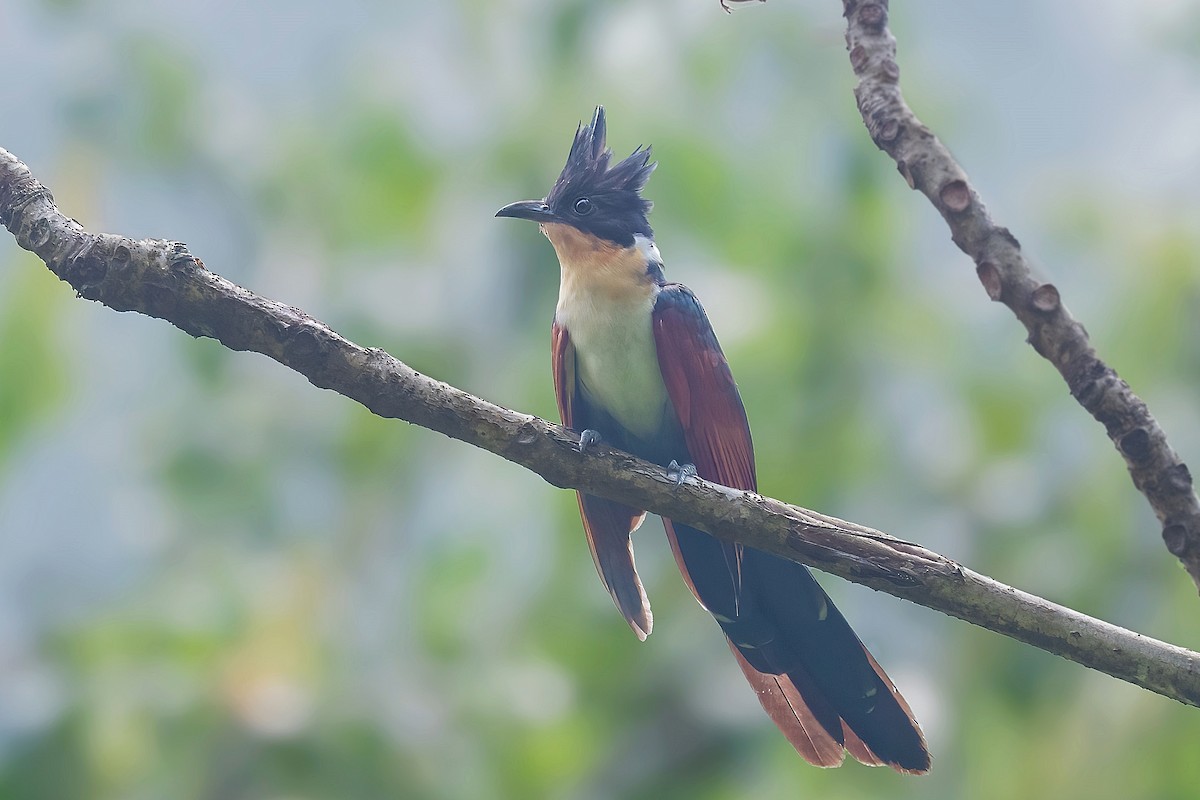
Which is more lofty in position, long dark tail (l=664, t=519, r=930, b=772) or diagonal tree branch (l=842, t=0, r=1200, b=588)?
diagonal tree branch (l=842, t=0, r=1200, b=588)

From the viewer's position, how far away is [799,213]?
3830 millimetres

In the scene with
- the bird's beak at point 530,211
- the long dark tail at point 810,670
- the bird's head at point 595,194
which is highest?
the bird's head at point 595,194

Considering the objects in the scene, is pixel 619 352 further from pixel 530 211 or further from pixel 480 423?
pixel 480 423

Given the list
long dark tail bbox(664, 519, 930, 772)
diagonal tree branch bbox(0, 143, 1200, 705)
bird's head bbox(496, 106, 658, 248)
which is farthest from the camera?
bird's head bbox(496, 106, 658, 248)

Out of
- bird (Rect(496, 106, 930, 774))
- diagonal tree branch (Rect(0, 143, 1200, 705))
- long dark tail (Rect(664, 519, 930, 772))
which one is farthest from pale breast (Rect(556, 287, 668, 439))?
diagonal tree branch (Rect(0, 143, 1200, 705))

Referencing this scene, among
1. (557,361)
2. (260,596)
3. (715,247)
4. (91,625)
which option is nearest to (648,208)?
(557,361)

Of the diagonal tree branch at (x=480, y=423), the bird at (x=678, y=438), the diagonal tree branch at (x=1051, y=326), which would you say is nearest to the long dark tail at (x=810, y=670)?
the bird at (x=678, y=438)

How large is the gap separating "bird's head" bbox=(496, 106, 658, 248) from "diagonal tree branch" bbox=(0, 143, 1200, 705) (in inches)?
35.8

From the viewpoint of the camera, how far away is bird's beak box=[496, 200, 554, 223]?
8.41 ft

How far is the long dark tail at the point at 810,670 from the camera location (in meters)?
2.20

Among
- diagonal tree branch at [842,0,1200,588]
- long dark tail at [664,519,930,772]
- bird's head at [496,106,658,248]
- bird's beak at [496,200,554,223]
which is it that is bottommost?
long dark tail at [664,519,930,772]

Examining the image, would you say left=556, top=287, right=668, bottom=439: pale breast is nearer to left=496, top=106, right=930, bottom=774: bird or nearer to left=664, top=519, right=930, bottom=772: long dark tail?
left=496, top=106, right=930, bottom=774: bird

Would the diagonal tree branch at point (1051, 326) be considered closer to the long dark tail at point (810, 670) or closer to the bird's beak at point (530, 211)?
the long dark tail at point (810, 670)

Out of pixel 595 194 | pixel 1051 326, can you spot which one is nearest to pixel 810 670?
pixel 1051 326
